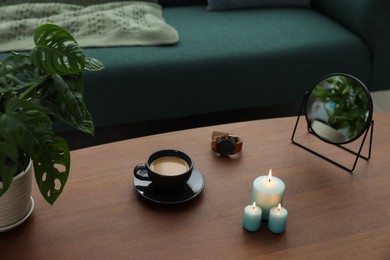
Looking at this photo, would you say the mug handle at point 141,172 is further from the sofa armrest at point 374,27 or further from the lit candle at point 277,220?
the sofa armrest at point 374,27

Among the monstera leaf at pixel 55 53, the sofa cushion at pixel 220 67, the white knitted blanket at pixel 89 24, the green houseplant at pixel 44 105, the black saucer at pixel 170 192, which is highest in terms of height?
the monstera leaf at pixel 55 53

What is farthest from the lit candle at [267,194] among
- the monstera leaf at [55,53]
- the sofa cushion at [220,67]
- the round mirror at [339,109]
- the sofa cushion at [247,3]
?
the sofa cushion at [247,3]

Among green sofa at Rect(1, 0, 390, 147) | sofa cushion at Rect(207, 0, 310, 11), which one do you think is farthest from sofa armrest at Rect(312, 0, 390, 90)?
sofa cushion at Rect(207, 0, 310, 11)

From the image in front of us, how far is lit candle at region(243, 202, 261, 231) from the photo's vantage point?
3.03 feet

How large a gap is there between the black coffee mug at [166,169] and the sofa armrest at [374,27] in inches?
44.9

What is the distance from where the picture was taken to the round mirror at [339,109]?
1.13 meters

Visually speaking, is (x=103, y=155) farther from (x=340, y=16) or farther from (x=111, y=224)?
(x=340, y=16)

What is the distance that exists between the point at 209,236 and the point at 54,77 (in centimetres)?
40

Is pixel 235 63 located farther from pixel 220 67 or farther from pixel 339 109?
pixel 339 109

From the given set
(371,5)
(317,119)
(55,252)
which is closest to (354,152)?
(317,119)

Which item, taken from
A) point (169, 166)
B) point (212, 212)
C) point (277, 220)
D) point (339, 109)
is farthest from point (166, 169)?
point (339, 109)

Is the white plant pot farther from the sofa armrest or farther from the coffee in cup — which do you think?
the sofa armrest

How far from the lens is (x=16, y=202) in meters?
0.88

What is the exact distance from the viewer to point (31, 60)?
0.86 metres
